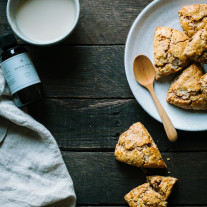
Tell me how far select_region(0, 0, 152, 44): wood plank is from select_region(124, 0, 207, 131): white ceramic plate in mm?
78

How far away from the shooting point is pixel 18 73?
109cm

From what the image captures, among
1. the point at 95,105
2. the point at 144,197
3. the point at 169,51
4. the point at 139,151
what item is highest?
the point at 169,51

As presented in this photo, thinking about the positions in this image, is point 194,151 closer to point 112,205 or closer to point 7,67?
point 112,205

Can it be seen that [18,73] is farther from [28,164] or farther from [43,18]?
[28,164]

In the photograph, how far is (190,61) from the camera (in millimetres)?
1146

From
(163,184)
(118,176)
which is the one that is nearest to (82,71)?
(118,176)

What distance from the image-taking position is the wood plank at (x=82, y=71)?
1.22 m

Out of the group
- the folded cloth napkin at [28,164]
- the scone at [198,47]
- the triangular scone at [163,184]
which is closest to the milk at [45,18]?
the folded cloth napkin at [28,164]

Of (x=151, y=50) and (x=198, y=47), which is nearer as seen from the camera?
(x=198, y=47)

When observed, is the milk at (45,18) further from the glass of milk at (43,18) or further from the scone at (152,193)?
the scone at (152,193)

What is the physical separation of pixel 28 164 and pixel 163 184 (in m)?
0.57

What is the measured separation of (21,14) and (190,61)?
28.0 inches

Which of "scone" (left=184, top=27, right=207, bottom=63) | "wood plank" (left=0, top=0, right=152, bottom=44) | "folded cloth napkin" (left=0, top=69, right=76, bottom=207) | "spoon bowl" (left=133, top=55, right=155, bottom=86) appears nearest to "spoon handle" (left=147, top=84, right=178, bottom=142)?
"spoon bowl" (left=133, top=55, right=155, bottom=86)

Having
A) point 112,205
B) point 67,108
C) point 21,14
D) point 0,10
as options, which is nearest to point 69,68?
point 67,108
